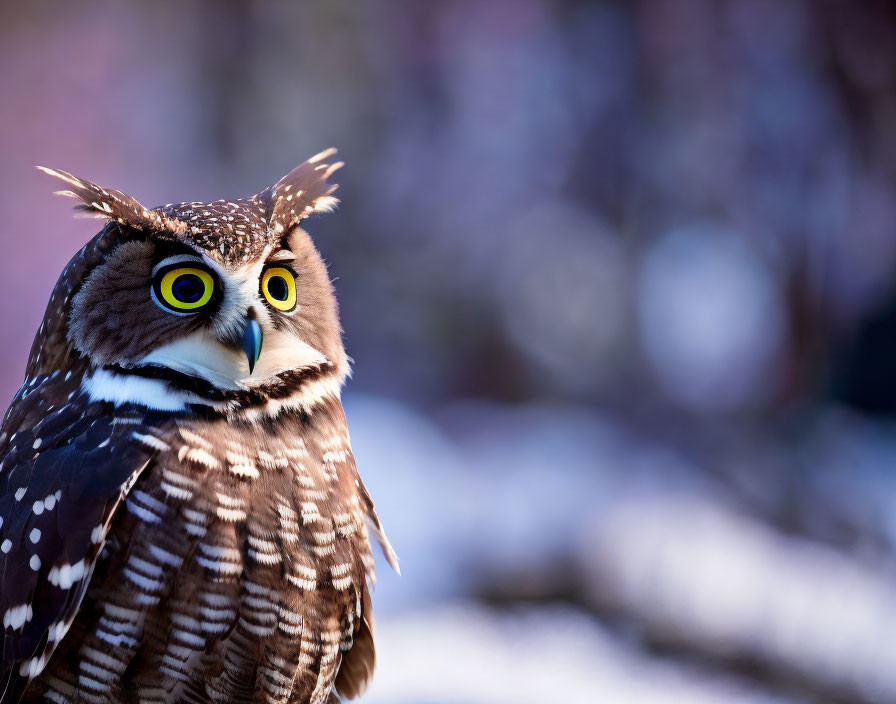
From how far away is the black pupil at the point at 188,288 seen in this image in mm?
1130

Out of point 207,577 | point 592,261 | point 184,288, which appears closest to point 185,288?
point 184,288

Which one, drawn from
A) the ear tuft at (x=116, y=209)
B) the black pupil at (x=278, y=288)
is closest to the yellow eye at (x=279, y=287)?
the black pupil at (x=278, y=288)

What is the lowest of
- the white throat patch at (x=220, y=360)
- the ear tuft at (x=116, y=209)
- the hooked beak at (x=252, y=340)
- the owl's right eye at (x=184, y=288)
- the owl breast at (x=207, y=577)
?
the owl breast at (x=207, y=577)

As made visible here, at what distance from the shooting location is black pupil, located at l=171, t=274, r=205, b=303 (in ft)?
3.71

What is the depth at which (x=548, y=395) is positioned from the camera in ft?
16.8

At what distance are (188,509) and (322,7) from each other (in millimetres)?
4120

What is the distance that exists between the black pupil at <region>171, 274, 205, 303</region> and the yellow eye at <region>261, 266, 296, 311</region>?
91 mm

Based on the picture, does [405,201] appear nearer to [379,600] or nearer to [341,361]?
[379,600]

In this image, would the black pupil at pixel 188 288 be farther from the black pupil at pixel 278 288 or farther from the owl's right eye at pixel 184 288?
the black pupil at pixel 278 288

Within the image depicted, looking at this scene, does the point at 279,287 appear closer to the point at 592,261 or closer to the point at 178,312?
the point at 178,312

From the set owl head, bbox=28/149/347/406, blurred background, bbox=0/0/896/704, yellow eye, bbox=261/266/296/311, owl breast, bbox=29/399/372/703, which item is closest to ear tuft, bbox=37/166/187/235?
owl head, bbox=28/149/347/406

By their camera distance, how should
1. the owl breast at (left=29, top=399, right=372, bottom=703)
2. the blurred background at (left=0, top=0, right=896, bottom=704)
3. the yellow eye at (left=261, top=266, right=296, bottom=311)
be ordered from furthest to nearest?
the blurred background at (left=0, top=0, right=896, bottom=704) < the yellow eye at (left=261, top=266, right=296, bottom=311) < the owl breast at (left=29, top=399, right=372, bottom=703)

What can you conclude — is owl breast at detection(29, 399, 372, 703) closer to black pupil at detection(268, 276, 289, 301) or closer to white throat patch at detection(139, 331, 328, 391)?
white throat patch at detection(139, 331, 328, 391)

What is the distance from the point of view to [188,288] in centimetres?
114
